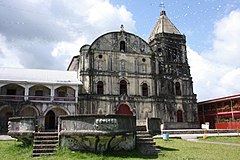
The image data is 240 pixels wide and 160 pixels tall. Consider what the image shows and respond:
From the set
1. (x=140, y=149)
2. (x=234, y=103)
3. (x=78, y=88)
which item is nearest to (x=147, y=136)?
(x=140, y=149)

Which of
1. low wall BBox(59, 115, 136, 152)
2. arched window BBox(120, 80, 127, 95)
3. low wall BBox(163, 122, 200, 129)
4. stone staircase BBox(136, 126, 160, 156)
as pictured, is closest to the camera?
low wall BBox(59, 115, 136, 152)

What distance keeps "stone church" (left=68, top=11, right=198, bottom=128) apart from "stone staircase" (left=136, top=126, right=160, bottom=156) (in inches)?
588

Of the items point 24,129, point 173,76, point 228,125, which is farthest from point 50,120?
point 228,125

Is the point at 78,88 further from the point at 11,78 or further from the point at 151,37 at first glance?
the point at 151,37

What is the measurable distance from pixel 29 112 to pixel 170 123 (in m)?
15.2

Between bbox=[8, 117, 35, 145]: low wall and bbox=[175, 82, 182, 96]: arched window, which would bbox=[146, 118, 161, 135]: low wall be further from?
bbox=[175, 82, 182, 96]: arched window

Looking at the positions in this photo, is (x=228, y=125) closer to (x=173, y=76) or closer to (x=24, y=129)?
(x=173, y=76)

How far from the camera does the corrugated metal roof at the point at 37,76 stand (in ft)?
81.0

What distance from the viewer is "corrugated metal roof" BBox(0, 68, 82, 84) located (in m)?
24.7

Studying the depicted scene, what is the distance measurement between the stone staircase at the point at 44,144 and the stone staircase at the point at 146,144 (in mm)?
3422

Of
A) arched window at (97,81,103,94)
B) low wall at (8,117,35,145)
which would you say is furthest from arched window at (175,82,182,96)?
low wall at (8,117,35,145)

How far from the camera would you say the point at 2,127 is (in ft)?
77.6

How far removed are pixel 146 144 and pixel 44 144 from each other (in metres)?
4.15

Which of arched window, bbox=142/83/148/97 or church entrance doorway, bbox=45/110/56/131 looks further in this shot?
arched window, bbox=142/83/148/97
